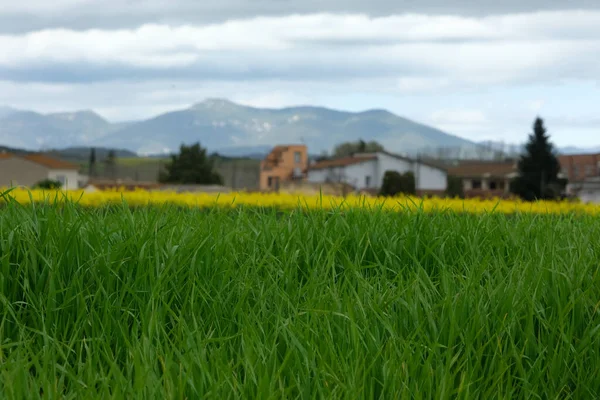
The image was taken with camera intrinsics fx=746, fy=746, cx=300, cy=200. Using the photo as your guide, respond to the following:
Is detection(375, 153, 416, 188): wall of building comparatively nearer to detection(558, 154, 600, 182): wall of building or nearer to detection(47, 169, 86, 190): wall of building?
detection(558, 154, 600, 182): wall of building

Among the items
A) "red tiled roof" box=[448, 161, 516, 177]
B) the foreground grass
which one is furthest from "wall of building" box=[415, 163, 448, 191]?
the foreground grass

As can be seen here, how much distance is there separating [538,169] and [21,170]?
5136 cm

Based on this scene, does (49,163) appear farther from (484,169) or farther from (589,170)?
(589,170)

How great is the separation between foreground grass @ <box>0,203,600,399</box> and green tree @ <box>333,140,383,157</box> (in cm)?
9810

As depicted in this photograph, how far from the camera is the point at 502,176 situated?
85312 millimetres

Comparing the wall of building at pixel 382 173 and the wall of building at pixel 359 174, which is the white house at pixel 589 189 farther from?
the wall of building at pixel 359 174

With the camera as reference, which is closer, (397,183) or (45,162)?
(397,183)

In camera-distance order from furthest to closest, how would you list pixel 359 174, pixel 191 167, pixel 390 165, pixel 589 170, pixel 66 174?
pixel 589 170 → pixel 66 174 → pixel 191 167 → pixel 390 165 → pixel 359 174

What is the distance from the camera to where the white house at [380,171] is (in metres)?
76.5

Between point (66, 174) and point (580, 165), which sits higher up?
point (580, 165)

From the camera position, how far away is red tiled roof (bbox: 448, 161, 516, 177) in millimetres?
86688

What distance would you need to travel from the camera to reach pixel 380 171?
7750 cm

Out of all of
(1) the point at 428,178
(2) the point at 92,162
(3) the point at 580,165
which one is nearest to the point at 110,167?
(2) the point at 92,162

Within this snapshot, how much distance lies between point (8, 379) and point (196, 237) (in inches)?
61.2
